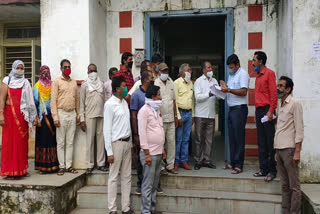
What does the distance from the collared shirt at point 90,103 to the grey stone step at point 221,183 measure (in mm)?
1217

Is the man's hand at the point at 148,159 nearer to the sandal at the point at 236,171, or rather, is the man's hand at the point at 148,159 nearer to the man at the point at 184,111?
the man at the point at 184,111

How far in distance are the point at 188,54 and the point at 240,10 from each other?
5.75 m

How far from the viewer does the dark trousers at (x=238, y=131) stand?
4.75m

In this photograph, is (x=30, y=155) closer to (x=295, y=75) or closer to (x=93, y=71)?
(x=93, y=71)

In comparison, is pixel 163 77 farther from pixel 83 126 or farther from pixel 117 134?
pixel 83 126

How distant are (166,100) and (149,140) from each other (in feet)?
2.96

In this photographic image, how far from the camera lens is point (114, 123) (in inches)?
154

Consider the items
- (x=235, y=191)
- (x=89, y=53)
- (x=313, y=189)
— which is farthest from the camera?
(x=89, y=53)

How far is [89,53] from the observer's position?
5.12 m

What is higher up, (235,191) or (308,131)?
(308,131)

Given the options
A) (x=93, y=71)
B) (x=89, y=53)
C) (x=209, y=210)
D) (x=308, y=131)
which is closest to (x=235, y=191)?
(x=209, y=210)

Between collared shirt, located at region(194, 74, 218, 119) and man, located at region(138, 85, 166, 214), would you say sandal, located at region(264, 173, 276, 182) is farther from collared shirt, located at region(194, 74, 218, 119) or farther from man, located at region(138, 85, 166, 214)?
man, located at region(138, 85, 166, 214)

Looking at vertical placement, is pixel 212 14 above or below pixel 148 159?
above

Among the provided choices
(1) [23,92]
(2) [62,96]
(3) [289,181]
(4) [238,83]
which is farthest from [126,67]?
(3) [289,181]
